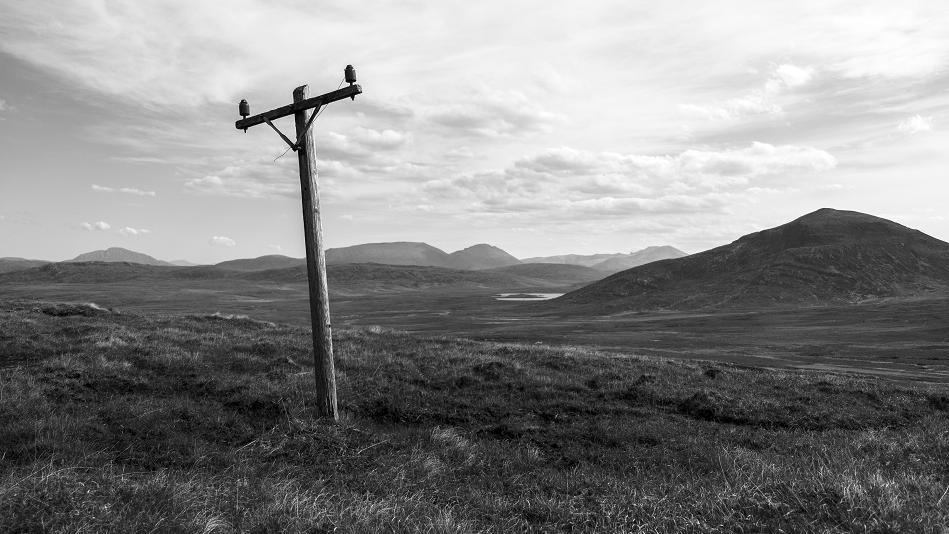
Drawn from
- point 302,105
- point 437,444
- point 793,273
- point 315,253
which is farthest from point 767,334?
point 793,273

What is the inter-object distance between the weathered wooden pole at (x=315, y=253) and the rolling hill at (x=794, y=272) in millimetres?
89369

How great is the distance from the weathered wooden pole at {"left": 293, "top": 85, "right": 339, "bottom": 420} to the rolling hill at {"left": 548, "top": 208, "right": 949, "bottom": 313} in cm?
8937

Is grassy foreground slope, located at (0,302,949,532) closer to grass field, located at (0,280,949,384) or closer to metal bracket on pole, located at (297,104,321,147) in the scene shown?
metal bracket on pole, located at (297,104,321,147)

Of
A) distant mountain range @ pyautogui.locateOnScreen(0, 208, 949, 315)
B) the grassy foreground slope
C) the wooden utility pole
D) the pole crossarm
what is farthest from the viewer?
distant mountain range @ pyautogui.locateOnScreen(0, 208, 949, 315)

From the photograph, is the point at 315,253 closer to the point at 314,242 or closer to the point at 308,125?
the point at 314,242

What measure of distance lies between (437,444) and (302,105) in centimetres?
755

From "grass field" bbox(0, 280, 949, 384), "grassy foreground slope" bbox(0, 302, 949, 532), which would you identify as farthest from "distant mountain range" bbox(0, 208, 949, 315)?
"grassy foreground slope" bbox(0, 302, 949, 532)

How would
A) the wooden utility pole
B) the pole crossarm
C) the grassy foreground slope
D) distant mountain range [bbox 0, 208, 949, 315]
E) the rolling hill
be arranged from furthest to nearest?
the rolling hill → distant mountain range [bbox 0, 208, 949, 315] → the wooden utility pole → the pole crossarm → the grassy foreground slope

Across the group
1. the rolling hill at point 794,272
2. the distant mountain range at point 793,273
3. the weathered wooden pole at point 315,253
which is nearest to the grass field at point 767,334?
the distant mountain range at point 793,273

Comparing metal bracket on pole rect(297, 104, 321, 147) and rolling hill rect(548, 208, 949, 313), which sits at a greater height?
metal bracket on pole rect(297, 104, 321, 147)

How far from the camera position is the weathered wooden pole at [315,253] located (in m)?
11.9

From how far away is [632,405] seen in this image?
15664mm

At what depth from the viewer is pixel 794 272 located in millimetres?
113938

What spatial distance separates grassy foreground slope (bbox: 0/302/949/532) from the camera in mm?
6039
